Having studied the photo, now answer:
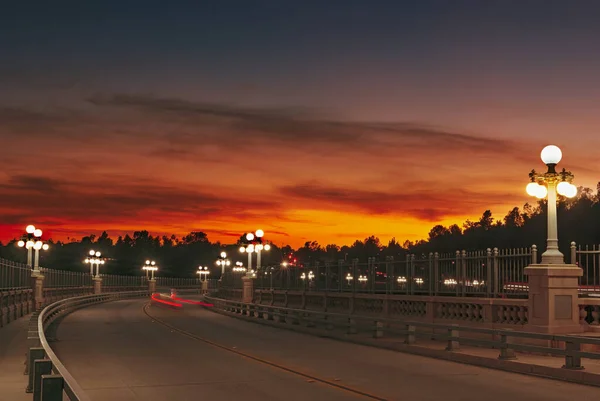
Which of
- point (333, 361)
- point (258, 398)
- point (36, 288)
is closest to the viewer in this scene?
point (258, 398)

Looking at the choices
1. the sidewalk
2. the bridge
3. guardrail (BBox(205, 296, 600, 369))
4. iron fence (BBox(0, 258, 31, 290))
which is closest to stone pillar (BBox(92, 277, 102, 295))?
iron fence (BBox(0, 258, 31, 290))

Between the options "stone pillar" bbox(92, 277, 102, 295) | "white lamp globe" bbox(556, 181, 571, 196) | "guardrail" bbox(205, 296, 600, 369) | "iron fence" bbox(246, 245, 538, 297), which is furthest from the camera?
"stone pillar" bbox(92, 277, 102, 295)

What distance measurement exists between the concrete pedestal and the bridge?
37 cm

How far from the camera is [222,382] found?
17250 millimetres

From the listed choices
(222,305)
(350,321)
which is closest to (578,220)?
(222,305)

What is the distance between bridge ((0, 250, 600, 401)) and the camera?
15.7m

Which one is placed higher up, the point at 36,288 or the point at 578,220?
the point at 578,220

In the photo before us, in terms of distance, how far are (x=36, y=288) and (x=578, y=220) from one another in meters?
84.5

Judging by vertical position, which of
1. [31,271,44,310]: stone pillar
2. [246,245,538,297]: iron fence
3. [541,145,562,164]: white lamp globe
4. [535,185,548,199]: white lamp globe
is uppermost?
[541,145,562,164]: white lamp globe

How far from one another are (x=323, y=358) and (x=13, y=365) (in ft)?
25.8

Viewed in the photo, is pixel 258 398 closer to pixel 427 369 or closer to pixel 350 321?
pixel 427 369

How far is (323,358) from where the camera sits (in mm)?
23016

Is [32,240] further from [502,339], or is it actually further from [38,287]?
[502,339]

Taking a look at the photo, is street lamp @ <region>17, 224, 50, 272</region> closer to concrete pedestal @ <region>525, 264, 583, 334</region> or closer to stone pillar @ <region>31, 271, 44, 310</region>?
stone pillar @ <region>31, 271, 44, 310</region>
